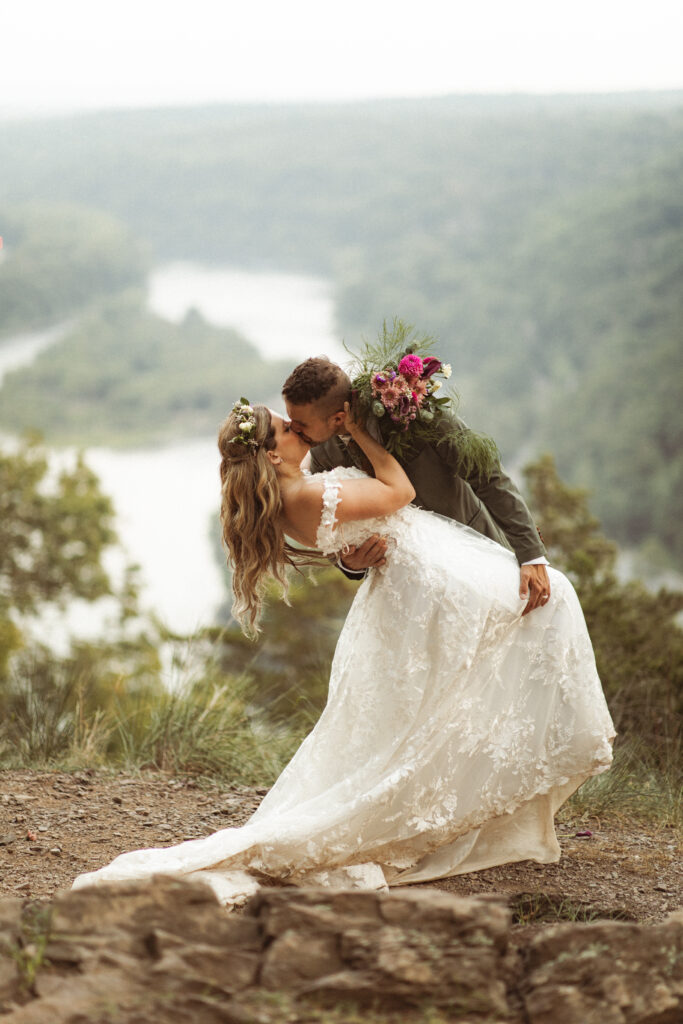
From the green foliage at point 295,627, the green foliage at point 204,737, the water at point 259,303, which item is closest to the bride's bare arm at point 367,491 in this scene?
the green foliage at point 204,737

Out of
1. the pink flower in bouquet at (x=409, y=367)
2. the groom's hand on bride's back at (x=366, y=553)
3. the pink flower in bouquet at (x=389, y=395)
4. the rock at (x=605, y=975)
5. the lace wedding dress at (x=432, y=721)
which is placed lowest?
the rock at (x=605, y=975)

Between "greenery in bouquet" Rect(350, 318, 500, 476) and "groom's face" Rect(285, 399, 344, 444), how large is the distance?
10 cm

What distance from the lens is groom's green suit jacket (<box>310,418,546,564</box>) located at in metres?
3.67

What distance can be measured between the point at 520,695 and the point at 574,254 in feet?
158

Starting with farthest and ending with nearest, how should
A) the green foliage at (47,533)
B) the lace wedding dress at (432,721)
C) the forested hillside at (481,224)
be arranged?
the forested hillside at (481,224)
the green foliage at (47,533)
the lace wedding dress at (432,721)

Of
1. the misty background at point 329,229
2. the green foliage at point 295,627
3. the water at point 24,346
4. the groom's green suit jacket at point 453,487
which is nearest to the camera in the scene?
the groom's green suit jacket at point 453,487

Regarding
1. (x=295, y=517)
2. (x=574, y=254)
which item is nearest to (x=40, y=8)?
(x=574, y=254)

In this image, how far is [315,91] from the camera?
61344 mm

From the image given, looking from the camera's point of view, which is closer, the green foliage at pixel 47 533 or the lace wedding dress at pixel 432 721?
the lace wedding dress at pixel 432 721

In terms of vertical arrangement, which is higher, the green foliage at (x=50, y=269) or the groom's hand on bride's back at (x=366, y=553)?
the green foliage at (x=50, y=269)

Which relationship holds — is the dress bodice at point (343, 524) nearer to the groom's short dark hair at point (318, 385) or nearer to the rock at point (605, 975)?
the groom's short dark hair at point (318, 385)

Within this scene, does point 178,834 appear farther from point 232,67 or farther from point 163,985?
point 232,67

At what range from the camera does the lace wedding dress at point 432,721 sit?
3.57 metres

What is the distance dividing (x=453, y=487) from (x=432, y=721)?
862mm
